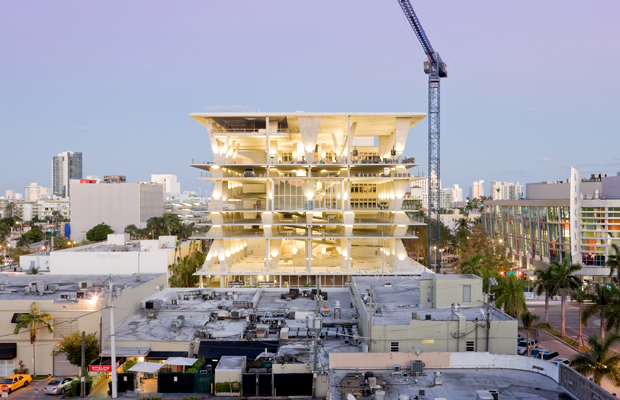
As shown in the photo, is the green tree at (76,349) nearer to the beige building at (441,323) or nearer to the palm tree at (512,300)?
the beige building at (441,323)

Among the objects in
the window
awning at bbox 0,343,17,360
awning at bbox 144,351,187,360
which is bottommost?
awning at bbox 0,343,17,360

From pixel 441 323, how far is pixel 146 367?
18.4 metres

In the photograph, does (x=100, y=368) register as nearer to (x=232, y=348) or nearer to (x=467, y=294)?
(x=232, y=348)

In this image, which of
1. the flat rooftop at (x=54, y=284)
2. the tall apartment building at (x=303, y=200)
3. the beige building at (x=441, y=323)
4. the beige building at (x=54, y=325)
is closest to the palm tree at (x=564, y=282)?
the beige building at (x=441, y=323)

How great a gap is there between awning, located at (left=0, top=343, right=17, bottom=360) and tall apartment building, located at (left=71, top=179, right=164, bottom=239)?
11830 cm

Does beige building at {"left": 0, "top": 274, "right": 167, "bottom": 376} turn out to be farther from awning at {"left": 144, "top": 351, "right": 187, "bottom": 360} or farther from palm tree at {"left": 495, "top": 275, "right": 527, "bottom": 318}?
palm tree at {"left": 495, "top": 275, "right": 527, "bottom": 318}

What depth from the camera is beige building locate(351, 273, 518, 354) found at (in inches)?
1117

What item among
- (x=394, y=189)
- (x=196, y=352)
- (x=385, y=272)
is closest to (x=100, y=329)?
(x=196, y=352)

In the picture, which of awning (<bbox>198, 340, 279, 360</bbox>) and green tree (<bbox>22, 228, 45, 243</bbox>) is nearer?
awning (<bbox>198, 340, 279, 360</bbox>)

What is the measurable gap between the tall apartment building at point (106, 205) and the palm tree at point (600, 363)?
138 metres

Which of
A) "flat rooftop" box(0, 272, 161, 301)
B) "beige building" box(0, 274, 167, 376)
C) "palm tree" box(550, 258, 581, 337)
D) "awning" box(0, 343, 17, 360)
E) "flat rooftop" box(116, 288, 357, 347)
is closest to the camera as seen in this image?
"awning" box(0, 343, 17, 360)

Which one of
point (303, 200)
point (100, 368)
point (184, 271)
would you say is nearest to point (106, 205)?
point (184, 271)

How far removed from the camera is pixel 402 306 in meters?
35.8

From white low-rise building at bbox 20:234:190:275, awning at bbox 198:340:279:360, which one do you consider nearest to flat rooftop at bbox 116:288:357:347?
awning at bbox 198:340:279:360
